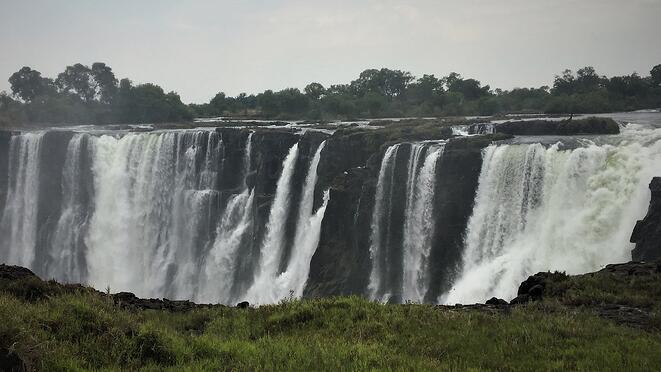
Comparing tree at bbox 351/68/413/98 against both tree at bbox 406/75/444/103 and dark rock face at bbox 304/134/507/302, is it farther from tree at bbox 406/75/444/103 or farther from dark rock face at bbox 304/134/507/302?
dark rock face at bbox 304/134/507/302

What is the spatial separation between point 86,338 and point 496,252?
16.9m

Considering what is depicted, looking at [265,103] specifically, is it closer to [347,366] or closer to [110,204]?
[110,204]

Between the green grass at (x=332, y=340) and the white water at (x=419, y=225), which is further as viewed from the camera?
the white water at (x=419, y=225)

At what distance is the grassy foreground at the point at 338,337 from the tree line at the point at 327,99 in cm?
3972

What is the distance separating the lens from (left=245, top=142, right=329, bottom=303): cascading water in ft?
96.2

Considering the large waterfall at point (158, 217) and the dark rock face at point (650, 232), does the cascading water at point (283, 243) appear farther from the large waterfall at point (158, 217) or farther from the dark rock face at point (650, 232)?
the dark rock face at point (650, 232)

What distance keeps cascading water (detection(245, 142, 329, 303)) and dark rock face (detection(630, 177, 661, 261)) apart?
15.1 meters

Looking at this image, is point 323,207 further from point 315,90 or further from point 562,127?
point 315,90

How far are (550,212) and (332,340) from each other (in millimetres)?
14746

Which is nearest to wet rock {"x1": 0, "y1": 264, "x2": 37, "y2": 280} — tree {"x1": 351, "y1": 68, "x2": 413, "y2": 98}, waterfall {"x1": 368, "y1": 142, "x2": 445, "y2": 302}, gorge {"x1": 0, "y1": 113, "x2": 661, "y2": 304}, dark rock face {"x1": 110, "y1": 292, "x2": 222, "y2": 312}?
dark rock face {"x1": 110, "y1": 292, "x2": 222, "y2": 312}

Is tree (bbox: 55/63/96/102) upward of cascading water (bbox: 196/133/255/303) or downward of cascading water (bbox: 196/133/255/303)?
upward

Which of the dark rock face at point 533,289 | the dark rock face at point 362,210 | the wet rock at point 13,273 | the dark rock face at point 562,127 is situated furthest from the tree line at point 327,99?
the wet rock at point 13,273

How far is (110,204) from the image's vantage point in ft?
123

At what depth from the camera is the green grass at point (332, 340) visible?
716cm
